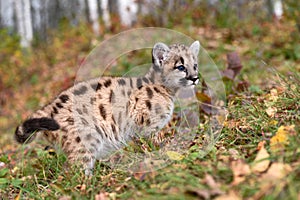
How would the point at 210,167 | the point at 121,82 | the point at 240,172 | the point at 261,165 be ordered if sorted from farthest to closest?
1. the point at 121,82
2. the point at 210,167
3. the point at 261,165
4. the point at 240,172

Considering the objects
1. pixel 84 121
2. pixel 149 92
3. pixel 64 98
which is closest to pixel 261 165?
pixel 149 92

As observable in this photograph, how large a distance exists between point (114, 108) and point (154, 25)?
912 centimetres

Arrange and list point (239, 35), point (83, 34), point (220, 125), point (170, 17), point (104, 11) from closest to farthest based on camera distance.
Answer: point (220, 125)
point (239, 35)
point (170, 17)
point (83, 34)
point (104, 11)

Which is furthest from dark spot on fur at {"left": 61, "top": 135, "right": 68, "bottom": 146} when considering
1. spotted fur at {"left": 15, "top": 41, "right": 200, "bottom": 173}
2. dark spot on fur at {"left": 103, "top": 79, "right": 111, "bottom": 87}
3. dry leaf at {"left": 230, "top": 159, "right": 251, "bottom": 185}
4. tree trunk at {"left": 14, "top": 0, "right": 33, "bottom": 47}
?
tree trunk at {"left": 14, "top": 0, "right": 33, "bottom": 47}

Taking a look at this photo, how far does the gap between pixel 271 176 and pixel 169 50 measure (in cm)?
243

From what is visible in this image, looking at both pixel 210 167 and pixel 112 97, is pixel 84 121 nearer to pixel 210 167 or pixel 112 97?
pixel 112 97

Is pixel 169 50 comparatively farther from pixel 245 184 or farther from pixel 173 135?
pixel 245 184

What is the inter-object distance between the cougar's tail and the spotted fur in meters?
0.01

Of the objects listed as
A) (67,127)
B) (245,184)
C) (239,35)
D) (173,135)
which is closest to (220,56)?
(239,35)

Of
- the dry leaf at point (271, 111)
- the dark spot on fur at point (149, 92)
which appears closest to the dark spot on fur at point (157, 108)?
the dark spot on fur at point (149, 92)

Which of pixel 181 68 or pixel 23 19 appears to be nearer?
pixel 181 68

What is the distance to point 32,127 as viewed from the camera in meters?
4.57

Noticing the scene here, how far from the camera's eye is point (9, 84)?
14.4 meters

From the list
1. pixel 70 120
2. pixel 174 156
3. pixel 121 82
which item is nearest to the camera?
pixel 174 156
